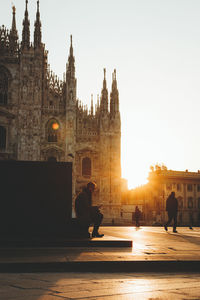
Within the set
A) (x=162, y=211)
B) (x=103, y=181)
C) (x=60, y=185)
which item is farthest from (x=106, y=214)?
(x=60, y=185)

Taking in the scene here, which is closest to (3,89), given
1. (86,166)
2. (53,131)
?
(53,131)

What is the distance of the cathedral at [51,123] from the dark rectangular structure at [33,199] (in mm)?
26424

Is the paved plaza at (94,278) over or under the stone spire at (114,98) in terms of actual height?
under

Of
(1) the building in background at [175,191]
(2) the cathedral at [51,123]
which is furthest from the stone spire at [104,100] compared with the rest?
(1) the building in background at [175,191]

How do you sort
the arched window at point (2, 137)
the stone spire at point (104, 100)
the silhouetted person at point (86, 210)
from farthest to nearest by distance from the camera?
the stone spire at point (104, 100) → the arched window at point (2, 137) → the silhouetted person at point (86, 210)

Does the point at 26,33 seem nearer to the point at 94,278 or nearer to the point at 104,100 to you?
the point at 104,100

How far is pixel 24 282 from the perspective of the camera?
13.7 ft

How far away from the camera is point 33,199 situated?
8234mm

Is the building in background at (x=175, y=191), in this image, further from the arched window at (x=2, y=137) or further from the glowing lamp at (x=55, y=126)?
the arched window at (x=2, y=137)

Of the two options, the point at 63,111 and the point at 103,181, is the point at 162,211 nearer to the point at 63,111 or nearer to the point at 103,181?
Answer: the point at 103,181

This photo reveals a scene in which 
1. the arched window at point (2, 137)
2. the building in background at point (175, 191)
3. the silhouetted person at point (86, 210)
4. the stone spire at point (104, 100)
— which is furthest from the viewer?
the building in background at point (175, 191)

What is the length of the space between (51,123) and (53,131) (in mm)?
801

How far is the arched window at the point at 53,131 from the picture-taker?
3597 cm

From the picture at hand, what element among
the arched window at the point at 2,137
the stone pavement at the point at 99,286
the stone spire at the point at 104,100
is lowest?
the stone pavement at the point at 99,286
